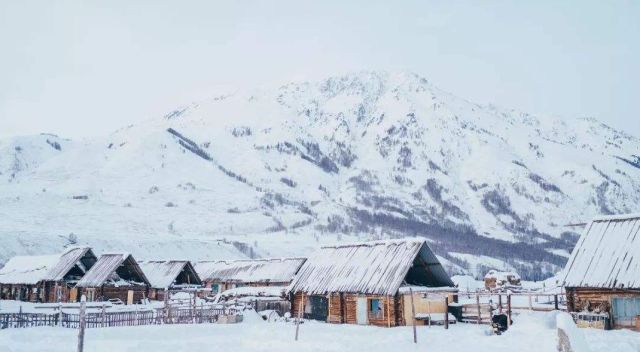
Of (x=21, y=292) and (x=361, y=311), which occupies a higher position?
(x=21, y=292)

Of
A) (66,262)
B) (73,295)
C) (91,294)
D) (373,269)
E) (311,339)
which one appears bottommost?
(311,339)

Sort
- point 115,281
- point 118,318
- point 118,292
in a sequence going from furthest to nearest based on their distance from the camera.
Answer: point 118,292, point 115,281, point 118,318

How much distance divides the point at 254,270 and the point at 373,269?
29218 millimetres

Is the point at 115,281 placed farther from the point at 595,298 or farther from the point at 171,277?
the point at 595,298

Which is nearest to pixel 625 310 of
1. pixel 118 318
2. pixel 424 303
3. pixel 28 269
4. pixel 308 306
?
pixel 424 303

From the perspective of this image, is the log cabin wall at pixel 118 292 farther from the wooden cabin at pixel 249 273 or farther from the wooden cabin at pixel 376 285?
the wooden cabin at pixel 376 285

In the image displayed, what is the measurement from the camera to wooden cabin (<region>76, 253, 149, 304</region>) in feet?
158

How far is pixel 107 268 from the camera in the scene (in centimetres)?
4869

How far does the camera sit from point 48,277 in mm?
51844

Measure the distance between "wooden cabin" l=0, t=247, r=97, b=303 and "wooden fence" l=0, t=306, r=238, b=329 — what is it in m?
15.1

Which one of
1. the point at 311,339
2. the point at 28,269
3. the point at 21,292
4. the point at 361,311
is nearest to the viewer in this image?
the point at 311,339

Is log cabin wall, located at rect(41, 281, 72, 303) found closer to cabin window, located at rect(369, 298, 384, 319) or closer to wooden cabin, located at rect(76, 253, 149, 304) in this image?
wooden cabin, located at rect(76, 253, 149, 304)

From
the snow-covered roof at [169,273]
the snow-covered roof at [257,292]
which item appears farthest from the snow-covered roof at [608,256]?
the snow-covered roof at [169,273]

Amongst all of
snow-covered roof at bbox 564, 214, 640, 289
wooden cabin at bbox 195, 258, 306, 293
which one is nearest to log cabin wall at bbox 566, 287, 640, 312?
snow-covered roof at bbox 564, 214, 640, 289
